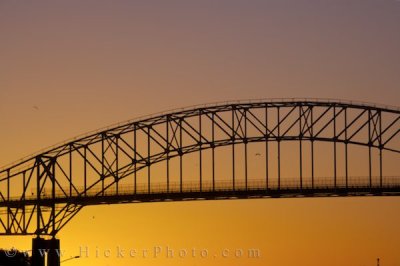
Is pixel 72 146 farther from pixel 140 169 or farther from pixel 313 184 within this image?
pixel 313 184

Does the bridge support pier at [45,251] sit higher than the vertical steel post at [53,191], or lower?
lower

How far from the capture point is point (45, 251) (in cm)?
15762

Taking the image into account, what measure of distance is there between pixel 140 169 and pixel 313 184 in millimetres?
16008

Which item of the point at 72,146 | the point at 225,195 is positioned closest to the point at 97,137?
the point at 72,146

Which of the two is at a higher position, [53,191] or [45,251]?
[53,191]

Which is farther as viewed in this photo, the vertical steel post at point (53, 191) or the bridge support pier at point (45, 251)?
the vertical steel post at point (53, 191)

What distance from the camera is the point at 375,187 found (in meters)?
155

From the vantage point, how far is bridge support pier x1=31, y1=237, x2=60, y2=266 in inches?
6171

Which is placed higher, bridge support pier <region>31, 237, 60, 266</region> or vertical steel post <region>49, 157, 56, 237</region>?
vertical steel post <region>49, 157, 56, 237</region>

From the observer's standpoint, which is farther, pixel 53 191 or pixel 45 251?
pixel 53 191

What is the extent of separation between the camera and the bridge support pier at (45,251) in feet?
514

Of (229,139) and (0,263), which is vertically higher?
(229,139)

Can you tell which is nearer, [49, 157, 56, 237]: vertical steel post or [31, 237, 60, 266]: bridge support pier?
[31, 237, 60, 266]: bridge support pier

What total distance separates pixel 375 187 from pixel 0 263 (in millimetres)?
34410
